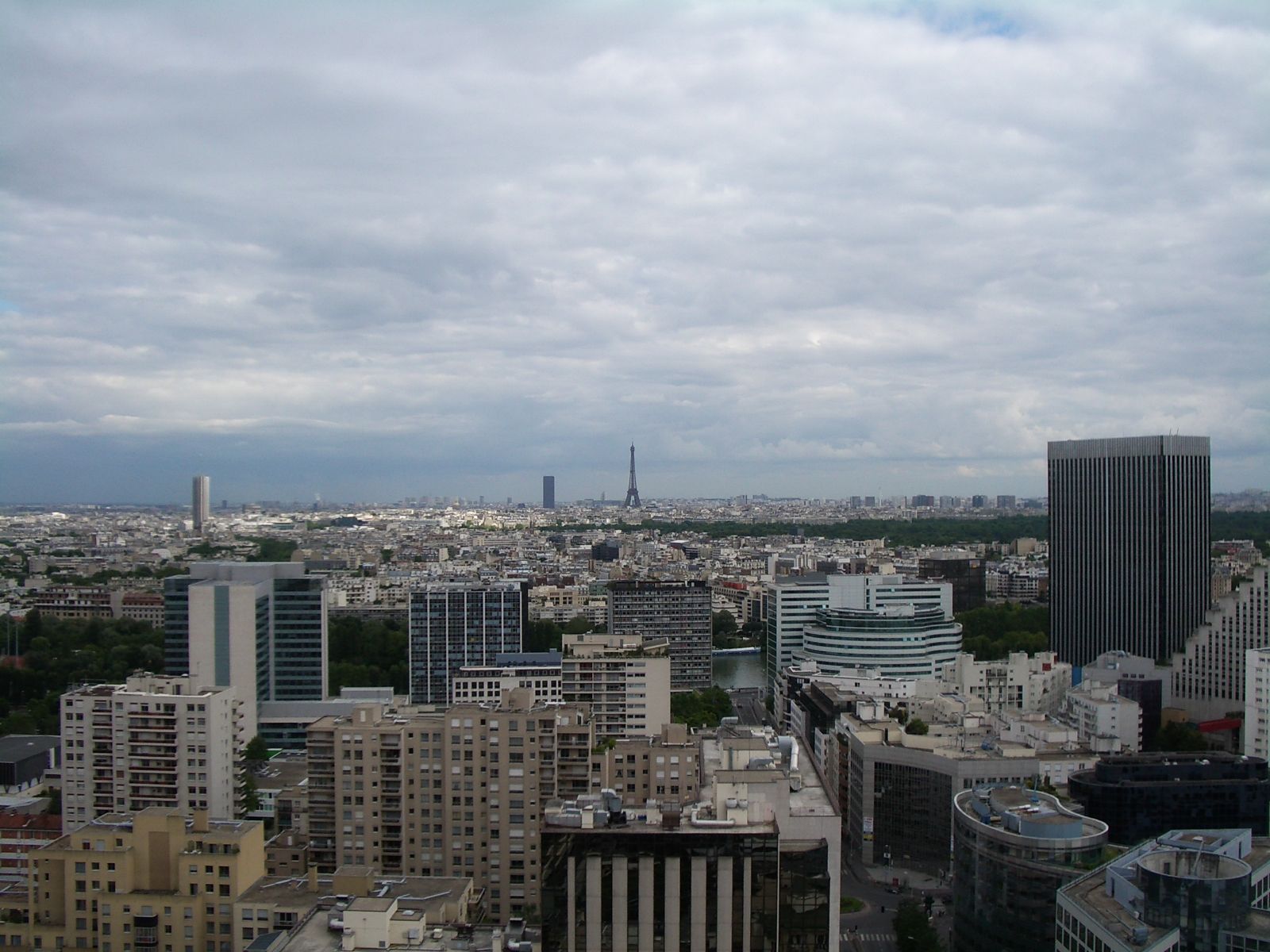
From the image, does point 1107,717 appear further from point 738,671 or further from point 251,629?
point 251,629

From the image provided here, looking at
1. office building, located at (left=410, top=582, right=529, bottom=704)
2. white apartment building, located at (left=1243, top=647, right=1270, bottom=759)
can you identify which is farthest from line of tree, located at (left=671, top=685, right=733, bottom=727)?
white apartment building, located at (left=1243, top=647, right=1270, bottom=759)

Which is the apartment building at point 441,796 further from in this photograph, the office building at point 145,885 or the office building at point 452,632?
the office building at point 452,632

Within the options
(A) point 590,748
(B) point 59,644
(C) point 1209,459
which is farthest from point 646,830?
(C) point 1209,459

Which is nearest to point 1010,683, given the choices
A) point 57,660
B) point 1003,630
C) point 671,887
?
point 1003,630

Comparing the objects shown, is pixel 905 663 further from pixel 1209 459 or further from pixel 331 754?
pixel 331 754

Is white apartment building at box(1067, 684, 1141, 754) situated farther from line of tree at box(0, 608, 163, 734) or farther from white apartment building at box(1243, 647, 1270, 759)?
line of tree at box(0, 608, 163, 734)

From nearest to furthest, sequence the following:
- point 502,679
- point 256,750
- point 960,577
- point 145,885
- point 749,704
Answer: point 145,885 → point 256,750 → point 502,679 → point 749,704 → point 960,577
